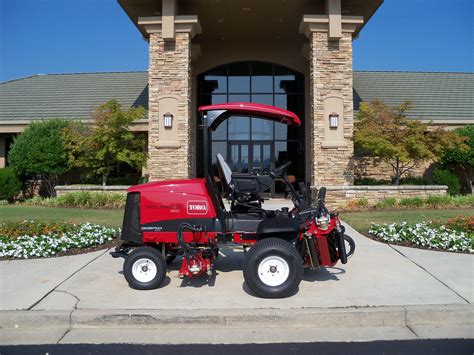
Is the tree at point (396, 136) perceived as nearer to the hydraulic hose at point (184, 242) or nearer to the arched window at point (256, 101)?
the arched window at point (256, 101)

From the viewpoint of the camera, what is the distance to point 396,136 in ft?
49.2

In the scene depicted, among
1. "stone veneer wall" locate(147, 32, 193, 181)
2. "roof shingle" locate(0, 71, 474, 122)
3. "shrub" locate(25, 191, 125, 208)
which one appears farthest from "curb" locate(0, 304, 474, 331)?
"roof shingle" locate(0, 71, 474, 122)

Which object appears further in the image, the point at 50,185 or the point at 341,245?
the point at 50,185

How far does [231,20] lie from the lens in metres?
17.5

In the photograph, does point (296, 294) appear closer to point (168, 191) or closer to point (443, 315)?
point (443, 315)

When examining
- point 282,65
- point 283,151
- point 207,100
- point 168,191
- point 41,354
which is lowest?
point 41,354

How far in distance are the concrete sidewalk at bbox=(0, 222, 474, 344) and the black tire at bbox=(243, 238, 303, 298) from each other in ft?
0.45

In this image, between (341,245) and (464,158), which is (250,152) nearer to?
(464,158)

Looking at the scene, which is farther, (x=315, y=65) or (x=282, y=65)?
(x=282, y=65)

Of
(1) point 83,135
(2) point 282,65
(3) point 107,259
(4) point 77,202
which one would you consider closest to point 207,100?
(2) point 282,65

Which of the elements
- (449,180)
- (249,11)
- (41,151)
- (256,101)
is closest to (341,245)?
(249,11)

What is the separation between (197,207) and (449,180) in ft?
50.0

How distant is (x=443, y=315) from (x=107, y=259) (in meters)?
5.13

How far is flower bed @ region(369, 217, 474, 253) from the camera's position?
7.32 meters
